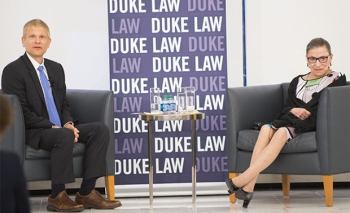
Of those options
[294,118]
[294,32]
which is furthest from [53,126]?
[294,32]

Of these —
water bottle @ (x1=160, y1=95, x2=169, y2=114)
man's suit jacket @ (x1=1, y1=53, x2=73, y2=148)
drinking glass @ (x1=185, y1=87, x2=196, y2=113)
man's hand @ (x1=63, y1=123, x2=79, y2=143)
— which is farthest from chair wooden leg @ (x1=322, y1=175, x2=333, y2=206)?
man's suit jacket @ (x1=1, y1=53, x2=73, y2=148)

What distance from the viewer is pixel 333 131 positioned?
15.0 feet

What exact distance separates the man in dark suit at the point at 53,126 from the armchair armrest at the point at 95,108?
183mm

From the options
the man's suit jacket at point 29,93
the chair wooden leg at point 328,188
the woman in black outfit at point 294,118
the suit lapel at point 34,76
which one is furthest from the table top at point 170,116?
the chair wooden leg at point 328,188

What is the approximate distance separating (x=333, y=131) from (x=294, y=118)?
1.03 feet

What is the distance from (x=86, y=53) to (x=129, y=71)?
1.25 ft

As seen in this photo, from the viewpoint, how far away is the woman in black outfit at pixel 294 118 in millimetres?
4508

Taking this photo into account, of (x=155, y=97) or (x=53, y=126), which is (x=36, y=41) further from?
(x=155, y=97)

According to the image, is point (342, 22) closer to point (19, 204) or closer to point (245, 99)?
point (245, 99)

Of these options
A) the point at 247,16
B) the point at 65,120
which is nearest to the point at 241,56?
the point at 247,16

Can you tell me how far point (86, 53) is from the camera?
17.5 ft

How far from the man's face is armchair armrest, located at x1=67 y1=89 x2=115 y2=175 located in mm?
451

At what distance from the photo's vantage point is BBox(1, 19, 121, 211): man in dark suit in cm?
445

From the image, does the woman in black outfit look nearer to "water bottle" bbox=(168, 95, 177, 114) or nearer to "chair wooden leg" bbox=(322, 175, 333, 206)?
"chair wooden leg" bbox=(322, 175, 333, 206)
